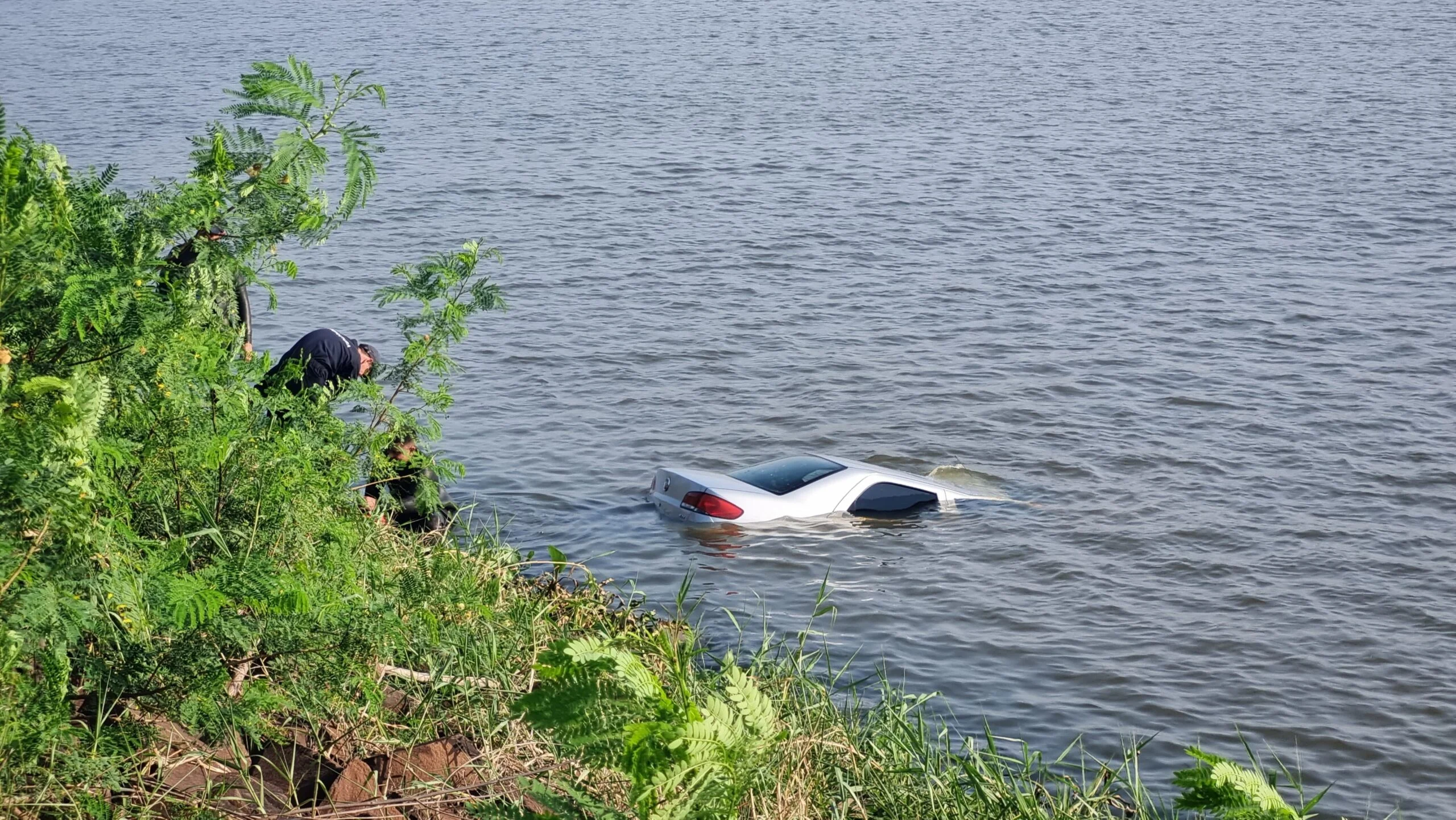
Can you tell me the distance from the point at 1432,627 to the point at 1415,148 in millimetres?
20317

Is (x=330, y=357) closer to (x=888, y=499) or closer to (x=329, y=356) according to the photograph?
(x=329, y=356)

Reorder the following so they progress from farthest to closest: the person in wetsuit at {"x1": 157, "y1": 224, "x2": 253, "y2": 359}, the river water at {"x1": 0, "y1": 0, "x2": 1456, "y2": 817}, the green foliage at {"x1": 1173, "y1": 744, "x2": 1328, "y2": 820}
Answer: the river water at {"x1": 0, "y1": 0, "x2": 1456, "y2": 817}, the person in wetsuit at {"x1": 157, "y1": 224, "x2": 253, "y2": 359}, the green foliage at {"x1": 1173, "y1": 744, "x2": 1328, "y2": 820}

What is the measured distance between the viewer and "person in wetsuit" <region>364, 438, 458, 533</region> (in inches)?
289

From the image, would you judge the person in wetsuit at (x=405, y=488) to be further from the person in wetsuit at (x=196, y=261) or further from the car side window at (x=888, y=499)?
the car side window at (x=888, y=499)

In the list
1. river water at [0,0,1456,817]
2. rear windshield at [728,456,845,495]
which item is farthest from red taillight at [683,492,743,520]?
rear windshield at [728,456,845,495]

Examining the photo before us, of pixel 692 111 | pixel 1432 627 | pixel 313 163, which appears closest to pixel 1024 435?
pixel 1432 627

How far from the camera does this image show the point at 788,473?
12.8 m

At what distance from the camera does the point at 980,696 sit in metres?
9.48

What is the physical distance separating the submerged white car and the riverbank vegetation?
5.86 metres

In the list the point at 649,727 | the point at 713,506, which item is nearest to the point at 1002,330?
the point at 713,506

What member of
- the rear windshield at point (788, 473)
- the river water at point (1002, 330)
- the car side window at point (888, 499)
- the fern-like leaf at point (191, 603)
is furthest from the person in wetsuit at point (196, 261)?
the car side window at point (888, 499)

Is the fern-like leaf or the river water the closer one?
the fern-like leaf

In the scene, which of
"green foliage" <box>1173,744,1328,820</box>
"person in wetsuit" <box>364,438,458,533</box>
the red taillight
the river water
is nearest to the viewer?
"green foliage" <box>1173,744,1328,820</box>

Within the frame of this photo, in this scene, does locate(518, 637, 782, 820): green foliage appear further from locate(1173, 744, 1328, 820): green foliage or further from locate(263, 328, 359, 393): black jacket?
locate(263, 328, 359, 393): black jacket
